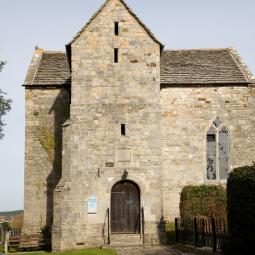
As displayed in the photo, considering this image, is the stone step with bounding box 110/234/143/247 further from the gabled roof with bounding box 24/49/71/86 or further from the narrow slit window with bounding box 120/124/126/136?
the gabled roof with bounding box 24/49/71/86

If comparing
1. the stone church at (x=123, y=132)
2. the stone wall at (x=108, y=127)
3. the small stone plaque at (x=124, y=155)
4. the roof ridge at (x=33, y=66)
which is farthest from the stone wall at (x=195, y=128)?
the roof ridge at (x=33, y=66)

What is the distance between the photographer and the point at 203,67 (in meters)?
30.6

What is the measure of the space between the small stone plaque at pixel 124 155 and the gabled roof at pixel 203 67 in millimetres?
6285

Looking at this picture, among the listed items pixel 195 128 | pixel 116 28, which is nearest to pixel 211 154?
pixel 195 128

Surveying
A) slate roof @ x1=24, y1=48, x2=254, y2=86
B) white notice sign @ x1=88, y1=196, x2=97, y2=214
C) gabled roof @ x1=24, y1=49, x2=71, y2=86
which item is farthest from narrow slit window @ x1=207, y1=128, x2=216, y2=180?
gabled roof @ x1=24, y1=49, x2=71, y2=86

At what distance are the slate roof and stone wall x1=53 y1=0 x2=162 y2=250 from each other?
4.02 m

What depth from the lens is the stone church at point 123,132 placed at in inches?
950

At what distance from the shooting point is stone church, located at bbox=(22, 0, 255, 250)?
24141mm

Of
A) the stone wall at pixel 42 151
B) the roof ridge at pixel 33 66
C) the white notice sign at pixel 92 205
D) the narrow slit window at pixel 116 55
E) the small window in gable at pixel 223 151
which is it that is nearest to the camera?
the white notice sign at pixel 92 205

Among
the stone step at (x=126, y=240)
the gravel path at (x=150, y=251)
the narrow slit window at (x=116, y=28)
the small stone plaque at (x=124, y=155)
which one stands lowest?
the gravel path at (x=150, y=251)

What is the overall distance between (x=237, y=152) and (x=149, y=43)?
884 centimetres

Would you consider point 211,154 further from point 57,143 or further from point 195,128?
point 57,143

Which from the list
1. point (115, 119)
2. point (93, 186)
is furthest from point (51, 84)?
point (93, 186)

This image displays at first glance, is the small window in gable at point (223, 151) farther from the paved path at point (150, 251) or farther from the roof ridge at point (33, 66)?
the roof ridge at point (33, 66)
